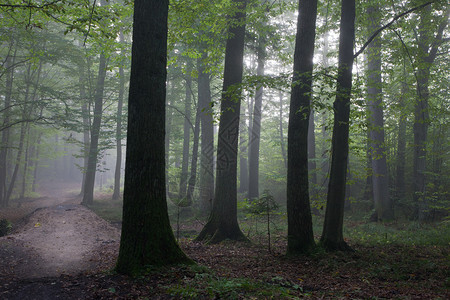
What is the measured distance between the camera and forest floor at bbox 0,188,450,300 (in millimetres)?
4297

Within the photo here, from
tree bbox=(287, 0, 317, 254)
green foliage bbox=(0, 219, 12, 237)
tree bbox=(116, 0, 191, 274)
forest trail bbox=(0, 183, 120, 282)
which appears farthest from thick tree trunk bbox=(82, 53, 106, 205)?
tree bbox=(287, 0, 317, 254)

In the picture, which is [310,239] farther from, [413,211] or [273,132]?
[273,132]

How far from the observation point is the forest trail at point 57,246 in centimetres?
691

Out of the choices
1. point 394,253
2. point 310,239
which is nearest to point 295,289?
point 310,239

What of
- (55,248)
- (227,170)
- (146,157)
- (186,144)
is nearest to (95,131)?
(186,144)

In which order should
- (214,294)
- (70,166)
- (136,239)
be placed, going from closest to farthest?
(214,294), (136,239), (70,166)

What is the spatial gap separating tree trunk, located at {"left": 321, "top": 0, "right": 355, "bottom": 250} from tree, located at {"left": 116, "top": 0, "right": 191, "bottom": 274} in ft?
13.2

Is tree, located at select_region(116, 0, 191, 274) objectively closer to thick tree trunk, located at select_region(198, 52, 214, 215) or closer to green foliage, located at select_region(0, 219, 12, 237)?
thick tree trunk, located at select_region(198, 52, 214, 215)

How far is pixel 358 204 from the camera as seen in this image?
16547 mm

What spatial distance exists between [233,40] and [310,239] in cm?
645

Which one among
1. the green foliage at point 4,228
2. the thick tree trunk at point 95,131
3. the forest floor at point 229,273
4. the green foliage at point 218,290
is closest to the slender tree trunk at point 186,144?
the thick tree trunk at point 95,131

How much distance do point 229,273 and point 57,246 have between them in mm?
6741

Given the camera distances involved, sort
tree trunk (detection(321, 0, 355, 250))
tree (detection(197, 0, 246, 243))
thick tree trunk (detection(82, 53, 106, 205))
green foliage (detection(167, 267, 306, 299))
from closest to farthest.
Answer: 1. green foliage (detection(167, 267, 306, 299))
2. tree trunk (detection(321, 0, 355, 250))
3. tree (detection(197, 0, 246, 243))
4. thick tree trunk (detection(82, 53, 106, 205))

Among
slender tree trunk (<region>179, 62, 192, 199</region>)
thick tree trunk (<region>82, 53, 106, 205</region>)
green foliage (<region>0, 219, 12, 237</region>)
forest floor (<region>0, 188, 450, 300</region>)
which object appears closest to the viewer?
forest floor (<region>0, 188, 450, 300</region>)
